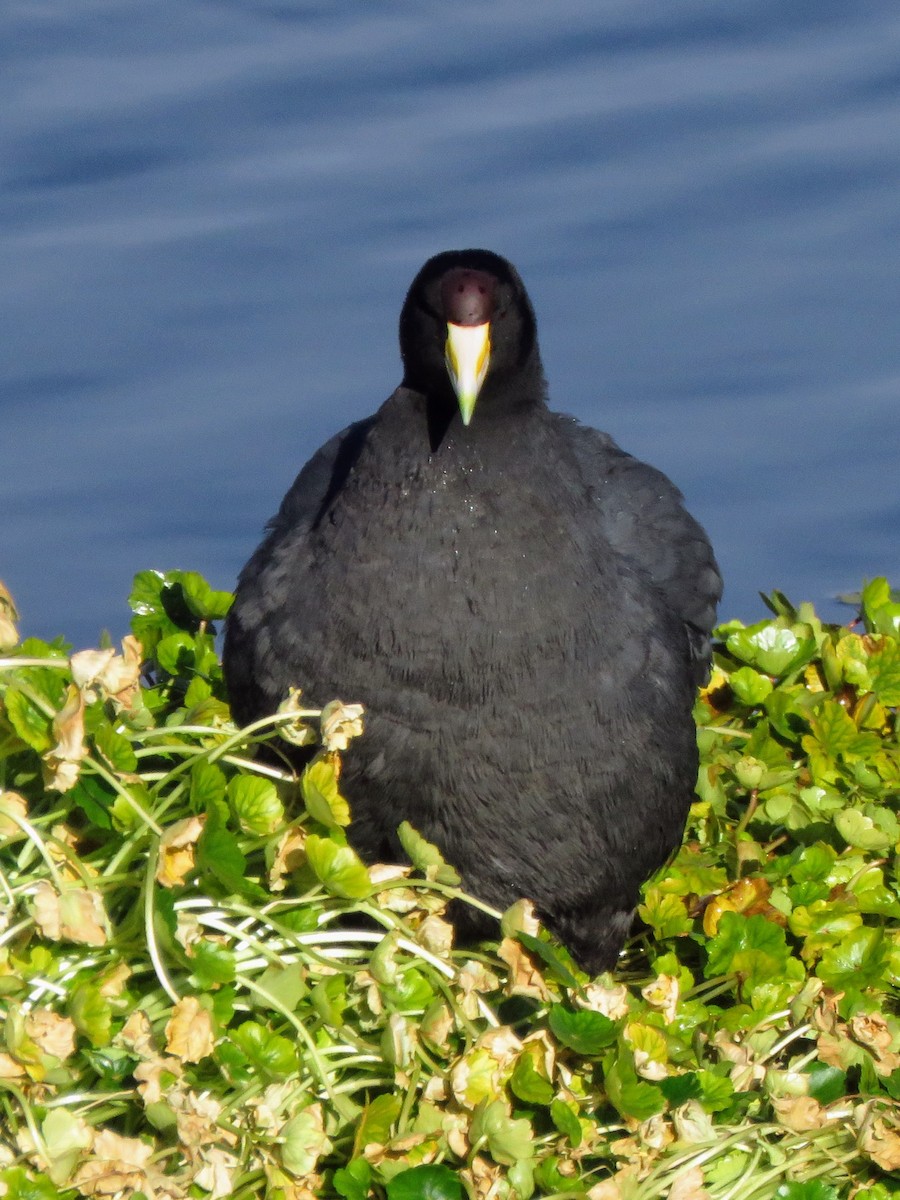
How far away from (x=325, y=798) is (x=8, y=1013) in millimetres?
489

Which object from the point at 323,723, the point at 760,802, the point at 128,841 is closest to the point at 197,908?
the point at 128,841

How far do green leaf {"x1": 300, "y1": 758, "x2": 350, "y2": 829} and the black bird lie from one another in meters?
0.43

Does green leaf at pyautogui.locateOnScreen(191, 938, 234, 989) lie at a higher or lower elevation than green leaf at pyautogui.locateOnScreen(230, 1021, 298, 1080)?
higher

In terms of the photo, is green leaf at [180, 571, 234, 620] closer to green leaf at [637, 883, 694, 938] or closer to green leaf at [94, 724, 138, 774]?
green leaf at [637, 883, 694, 938]

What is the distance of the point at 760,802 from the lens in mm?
3619

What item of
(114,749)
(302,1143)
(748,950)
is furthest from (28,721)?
(748,950)

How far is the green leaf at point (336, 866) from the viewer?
2521 mm

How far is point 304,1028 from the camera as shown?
7.97 ft

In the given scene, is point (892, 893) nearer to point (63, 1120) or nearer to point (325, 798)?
point (325, 798)

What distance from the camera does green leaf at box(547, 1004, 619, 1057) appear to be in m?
2.47

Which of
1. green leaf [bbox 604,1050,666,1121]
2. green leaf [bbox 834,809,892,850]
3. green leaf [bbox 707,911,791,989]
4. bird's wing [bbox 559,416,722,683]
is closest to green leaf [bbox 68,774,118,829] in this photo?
green leaf [bbox 604,1050,666,1121]

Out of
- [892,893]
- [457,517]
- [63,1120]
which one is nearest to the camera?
[63,1120]

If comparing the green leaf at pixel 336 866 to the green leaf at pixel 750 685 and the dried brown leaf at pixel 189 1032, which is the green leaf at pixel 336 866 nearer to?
the dried brown leaf at pixel 189 1032

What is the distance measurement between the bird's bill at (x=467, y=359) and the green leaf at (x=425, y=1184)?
110cm
